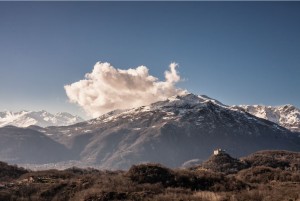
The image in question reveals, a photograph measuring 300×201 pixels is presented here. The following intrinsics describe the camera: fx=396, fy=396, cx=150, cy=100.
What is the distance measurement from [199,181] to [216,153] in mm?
69081

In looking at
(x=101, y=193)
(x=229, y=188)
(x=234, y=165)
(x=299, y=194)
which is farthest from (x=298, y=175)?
(x=234, y=165)

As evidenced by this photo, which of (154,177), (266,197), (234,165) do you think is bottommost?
(266,197)

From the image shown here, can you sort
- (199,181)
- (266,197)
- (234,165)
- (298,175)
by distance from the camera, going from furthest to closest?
(234,165)
(298,175)
(199,181)
(266,197)

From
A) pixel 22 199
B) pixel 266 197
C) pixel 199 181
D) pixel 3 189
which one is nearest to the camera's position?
pixel 266 197

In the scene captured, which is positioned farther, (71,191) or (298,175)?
(298,175)

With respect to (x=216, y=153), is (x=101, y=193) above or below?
below

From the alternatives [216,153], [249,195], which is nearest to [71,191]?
[249,195]

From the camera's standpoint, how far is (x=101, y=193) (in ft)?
86.6

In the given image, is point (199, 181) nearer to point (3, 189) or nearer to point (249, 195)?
point (249, 195)

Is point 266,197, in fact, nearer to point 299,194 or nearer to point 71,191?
point 299,194

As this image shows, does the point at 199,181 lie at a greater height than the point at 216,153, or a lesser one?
lesser

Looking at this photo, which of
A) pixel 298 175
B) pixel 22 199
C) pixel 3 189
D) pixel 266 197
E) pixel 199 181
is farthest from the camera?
pixel 298 175

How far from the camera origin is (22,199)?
89.9 ft

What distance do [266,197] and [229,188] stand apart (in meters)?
6.26
